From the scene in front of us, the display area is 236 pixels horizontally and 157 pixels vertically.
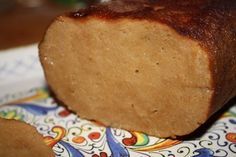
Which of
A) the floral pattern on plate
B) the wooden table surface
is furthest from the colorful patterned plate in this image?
the wooden table surface

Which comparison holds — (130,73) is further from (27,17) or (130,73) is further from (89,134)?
(27,17)

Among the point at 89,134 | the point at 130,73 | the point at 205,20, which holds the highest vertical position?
the point at 205,20

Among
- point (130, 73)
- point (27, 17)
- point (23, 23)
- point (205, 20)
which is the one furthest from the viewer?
point (27, 17)

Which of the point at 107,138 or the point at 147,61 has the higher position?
the point at 147,61

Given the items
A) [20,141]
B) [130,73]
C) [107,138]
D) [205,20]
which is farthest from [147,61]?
[20,141]

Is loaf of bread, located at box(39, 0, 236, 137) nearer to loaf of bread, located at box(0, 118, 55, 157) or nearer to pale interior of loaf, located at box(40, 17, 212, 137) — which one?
pale interior of loaf, located at box(40, 17, 212, 137)

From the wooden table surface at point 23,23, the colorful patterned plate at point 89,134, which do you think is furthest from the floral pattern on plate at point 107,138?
the wooden table surface at point 23,23

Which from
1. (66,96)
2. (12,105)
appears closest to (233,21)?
(66,96)

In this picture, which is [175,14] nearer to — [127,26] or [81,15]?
[127,26]
